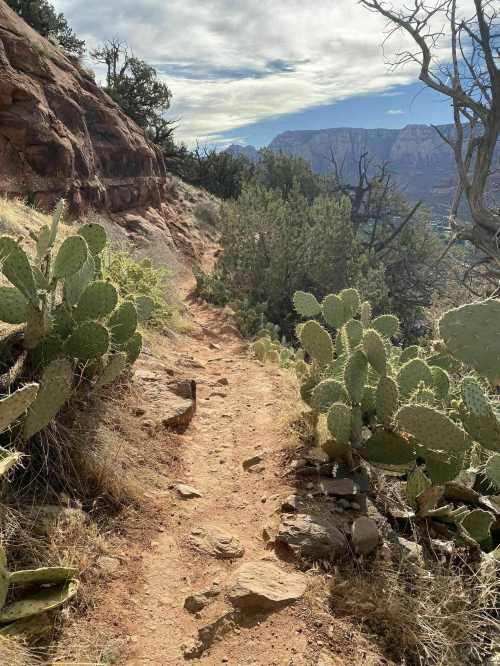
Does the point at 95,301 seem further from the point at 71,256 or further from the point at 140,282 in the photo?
the point at 140,282

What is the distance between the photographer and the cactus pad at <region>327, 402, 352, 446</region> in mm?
2986

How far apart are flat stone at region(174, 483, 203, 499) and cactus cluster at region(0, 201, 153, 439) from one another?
85 cm

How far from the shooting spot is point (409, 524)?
112 inches

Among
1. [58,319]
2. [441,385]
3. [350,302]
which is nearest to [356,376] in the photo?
[441,385]

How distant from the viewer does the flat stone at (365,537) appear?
2527 millimetres

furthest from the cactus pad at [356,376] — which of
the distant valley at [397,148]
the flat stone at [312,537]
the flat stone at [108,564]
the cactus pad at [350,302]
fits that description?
the distant valley at [397,148]

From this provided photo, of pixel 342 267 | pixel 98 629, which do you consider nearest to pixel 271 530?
pixel 98 629

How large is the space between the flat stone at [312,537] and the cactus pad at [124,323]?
1782 mm

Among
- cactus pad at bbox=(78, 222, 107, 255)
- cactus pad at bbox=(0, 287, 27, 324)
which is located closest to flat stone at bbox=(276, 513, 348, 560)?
cactus pad at bbox=(0, 287, 27, 324)

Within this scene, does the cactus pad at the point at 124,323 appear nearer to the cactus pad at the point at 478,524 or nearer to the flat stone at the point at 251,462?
the flat stone at the point at 251,462

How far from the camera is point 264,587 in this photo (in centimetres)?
222

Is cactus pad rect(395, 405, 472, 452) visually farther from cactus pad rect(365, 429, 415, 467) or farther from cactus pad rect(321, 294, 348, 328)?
cactus pad rect(321, 294, 348, 328)

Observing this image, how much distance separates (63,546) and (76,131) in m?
11.7

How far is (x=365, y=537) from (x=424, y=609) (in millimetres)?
429
